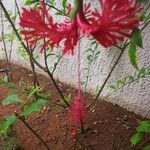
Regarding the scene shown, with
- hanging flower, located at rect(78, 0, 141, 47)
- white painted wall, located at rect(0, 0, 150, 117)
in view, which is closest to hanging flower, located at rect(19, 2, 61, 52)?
hanging flower, located at rect(78, 0, 141, 47)

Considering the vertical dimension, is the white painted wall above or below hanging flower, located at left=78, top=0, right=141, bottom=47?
below

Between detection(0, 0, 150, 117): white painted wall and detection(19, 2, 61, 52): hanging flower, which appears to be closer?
detection(19, 2, 61, 52): hanging flower

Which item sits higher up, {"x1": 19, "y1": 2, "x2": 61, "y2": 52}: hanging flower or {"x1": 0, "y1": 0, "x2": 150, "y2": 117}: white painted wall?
{"x1": 19, "y1": 2, "x2": 61, "y2": 52}: hanging flower

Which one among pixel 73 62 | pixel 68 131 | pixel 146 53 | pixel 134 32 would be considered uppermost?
pixel 134 32

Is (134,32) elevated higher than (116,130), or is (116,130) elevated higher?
(134,32)

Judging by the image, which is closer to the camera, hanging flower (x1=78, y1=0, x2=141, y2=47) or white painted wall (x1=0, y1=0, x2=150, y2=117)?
hanging flower (x1=78, y1=0, x2=141, y2=47)

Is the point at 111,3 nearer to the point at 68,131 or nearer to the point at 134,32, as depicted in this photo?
the point at 134,32

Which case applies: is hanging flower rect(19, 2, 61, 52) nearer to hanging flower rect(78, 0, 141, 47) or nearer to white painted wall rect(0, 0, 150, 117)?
hanging flower rect(78, 0, 141, 47)

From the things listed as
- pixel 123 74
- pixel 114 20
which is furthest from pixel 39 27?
pixel 123 74

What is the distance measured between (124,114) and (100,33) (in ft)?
5.64

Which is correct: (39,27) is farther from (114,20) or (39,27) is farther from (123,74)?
(123,74)

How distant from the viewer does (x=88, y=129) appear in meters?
2.06

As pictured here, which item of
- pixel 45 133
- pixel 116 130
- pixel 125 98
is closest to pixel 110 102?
pixel 125 98

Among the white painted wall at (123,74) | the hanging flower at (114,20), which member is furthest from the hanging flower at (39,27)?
the white painted wall at (123,74)
